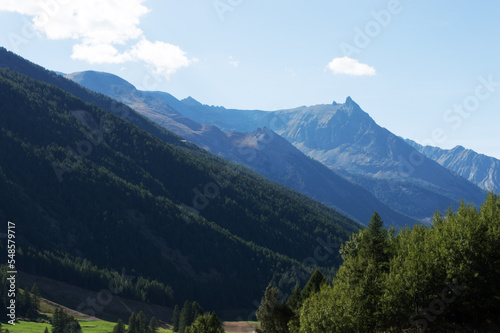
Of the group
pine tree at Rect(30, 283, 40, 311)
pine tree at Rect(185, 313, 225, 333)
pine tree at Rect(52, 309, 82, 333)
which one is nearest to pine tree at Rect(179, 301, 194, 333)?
pine tree at Rect(52, 309, 82, 333)

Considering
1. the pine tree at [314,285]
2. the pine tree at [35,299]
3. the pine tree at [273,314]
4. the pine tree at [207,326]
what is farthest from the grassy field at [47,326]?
the pine tree at [314,285]

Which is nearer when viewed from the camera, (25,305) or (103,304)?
(25,305)

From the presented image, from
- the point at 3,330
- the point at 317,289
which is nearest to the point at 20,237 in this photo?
the point at 3,330

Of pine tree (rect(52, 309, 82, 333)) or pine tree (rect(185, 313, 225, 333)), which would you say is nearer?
pine tree (rect(185, 313, 225, 333))

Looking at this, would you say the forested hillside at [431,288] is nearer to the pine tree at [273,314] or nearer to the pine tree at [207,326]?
the pine tree at [273,314]

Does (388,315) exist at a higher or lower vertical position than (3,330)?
higher

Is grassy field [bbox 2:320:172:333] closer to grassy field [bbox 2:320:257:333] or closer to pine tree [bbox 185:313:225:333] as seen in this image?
grassy field [bbox 2:320:257:333]

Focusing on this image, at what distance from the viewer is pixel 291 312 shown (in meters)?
58.2

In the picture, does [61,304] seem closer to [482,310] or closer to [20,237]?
[20,237]

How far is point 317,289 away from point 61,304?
393 feet

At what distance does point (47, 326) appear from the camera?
372ft

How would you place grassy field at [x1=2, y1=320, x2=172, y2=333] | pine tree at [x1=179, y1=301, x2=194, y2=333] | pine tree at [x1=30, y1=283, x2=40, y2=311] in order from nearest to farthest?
grassy field at [x1=2, y1=320, x2=172, y2=333]
pine tree at [x1=179, y1=301, x2=194, y2=333]
pine tree at [x1=30, y1=283, x2=40, y2=311]

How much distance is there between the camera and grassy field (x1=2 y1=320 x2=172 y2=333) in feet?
347

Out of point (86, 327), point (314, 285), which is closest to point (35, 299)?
point (86, 327)
